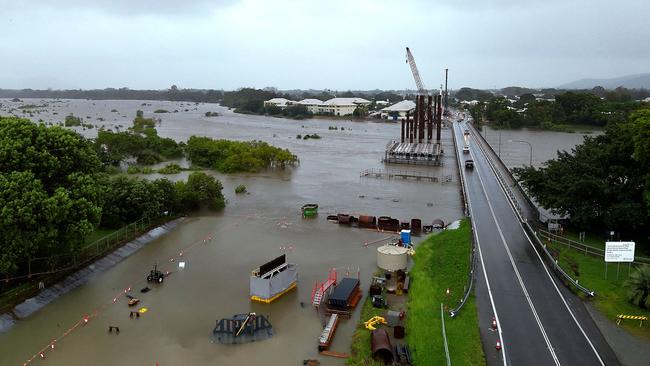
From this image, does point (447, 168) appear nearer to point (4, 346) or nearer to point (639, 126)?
point (639, 126)

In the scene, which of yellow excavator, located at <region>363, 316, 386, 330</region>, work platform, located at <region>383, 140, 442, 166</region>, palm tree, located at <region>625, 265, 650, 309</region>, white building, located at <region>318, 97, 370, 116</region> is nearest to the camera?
yellow excavator, located at <region>363, 316, 386, 330</region>

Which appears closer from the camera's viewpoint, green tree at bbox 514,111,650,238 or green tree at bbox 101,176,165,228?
green tree at bbox 514,111,650,238

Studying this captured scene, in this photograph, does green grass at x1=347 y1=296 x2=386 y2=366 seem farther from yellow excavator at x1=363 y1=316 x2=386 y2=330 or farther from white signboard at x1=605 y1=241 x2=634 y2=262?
white signboard at x1=605 y1=241 x2=634 y2=262

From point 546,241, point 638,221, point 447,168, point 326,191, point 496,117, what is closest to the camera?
point 638,221

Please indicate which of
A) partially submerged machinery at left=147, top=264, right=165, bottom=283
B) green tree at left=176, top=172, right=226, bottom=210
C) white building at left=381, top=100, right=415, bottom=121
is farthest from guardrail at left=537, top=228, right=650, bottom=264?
white building at left=381, top=100, right=415, bottom=121

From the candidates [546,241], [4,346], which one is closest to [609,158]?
[546,241]

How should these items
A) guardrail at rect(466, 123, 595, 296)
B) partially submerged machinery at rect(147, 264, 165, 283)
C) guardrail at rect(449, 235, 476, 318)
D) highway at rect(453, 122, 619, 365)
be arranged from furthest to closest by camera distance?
1. partially submerged machinery at rect(147, 264, 165, 283)
2. guardrail at rect(466, 123, 595, 296)
3. guardrail at rect(449, 235, 476, 318)
4. highway at rect(453, 122, 619, 365)

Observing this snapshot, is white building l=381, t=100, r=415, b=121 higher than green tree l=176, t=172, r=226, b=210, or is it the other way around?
white building l=381, t=100, r=415, b=121

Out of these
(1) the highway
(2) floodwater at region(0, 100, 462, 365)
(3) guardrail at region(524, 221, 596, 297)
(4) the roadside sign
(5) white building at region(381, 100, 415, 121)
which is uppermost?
(5) white building at region(381, 100, 415, 121)
